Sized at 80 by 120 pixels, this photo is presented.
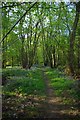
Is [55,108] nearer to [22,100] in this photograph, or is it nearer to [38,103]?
[38,103]

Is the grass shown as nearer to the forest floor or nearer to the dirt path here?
the forest floor

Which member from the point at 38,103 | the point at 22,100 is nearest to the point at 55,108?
the point at 38,103

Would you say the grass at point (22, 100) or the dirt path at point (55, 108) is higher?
the grass at point (22, 100)

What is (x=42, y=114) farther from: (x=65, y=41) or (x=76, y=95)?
(x=65, y=41)

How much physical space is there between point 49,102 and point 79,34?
20.3 metres

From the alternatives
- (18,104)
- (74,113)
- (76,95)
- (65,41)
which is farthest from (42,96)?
(65,41)

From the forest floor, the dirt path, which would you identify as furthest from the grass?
the dirt path

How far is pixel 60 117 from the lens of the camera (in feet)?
32.3

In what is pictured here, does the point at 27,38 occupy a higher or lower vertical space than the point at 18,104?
higher

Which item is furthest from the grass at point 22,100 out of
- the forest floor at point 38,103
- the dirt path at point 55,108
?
the dirt path at point 55,108

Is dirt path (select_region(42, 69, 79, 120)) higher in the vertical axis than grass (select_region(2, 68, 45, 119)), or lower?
lower

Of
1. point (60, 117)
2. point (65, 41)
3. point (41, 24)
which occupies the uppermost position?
point (41, 24)

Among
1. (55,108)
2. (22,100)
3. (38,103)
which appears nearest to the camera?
(55,108)

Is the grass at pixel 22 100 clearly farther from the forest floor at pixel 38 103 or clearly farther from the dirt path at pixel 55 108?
the dirt path at pixel 55 108
